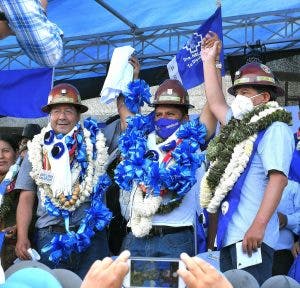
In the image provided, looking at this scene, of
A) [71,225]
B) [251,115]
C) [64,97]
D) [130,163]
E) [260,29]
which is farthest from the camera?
[260,29]

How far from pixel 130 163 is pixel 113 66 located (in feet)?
3.31

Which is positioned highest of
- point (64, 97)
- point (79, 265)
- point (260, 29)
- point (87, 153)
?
point (260, 29)

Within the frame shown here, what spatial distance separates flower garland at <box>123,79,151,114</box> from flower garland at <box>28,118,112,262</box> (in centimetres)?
28

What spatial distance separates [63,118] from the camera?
471 cm

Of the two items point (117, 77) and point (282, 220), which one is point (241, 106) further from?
point (117, 77)

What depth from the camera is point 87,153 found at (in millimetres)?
4562

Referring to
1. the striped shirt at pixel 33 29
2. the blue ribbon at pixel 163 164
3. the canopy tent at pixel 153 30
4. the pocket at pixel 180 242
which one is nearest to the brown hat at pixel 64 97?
the blue ribbon at pixel 163 164

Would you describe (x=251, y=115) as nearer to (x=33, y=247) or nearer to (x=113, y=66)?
(x=113, y=66)

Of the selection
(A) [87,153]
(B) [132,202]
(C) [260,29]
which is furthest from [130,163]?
(C) [260,29]

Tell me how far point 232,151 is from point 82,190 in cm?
119

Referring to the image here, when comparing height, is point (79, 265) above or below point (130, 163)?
below

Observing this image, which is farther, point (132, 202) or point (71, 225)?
point (71, 225)

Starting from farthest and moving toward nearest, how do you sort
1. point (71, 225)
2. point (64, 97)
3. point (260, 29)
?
point (260, 29) → point (64, 97) → point (71, 225)

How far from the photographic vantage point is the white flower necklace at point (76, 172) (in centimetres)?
443
